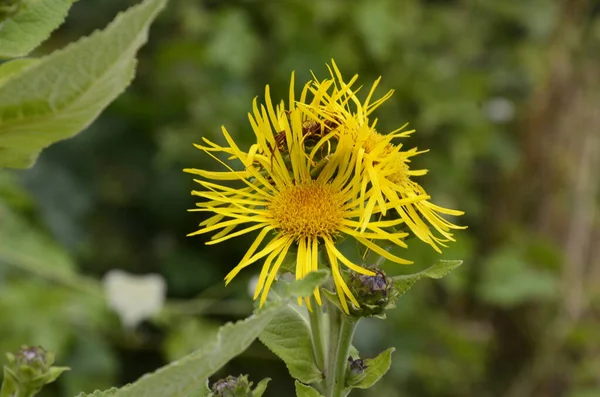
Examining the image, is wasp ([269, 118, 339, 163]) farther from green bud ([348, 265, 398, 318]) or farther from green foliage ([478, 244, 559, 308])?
green foliage ([478, 244, 559, 308])

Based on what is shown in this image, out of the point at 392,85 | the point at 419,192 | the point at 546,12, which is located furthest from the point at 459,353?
the point at 419,192

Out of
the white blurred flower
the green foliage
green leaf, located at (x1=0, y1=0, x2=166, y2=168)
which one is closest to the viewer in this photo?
green leaf, located at (x1=0, y1=0, x2=166, y2=168)

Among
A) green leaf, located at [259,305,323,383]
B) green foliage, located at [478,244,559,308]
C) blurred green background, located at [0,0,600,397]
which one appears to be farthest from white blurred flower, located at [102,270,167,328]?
green foliage, located at [478,244,559,308]

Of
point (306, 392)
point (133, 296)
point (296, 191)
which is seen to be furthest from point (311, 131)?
point (133, 296)

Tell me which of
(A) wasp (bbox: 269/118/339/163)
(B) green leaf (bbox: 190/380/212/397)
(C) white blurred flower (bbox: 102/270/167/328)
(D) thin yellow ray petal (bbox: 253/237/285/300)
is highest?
(A) wasp (bbox: 269/118/339/163)

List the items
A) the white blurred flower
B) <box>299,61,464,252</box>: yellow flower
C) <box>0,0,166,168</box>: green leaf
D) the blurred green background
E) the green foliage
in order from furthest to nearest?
the green foliage, the blurred green background, the white blurred flower, <box>299,61,464,252</box>: yellow flower, <box>0,0,166,168</box>: green leaf

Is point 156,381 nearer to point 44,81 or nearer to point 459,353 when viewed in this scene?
point 44,81

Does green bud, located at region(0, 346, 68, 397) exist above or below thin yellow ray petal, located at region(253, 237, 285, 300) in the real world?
below

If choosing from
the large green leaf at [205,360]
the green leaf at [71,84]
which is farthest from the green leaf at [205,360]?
the green leaf at [71,84]
